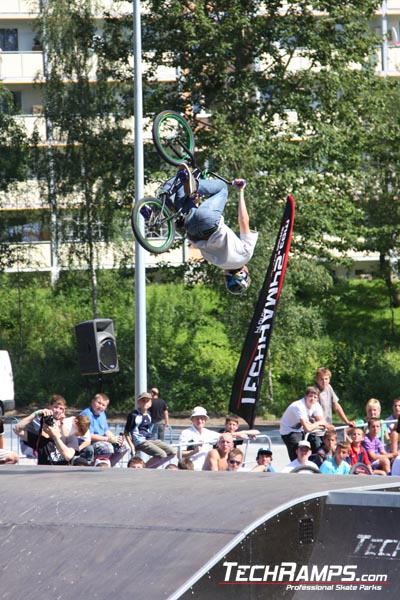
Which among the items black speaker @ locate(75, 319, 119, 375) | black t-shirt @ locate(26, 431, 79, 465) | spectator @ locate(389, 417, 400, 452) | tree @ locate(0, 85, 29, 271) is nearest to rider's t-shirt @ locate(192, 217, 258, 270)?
black t-shirt @ locate(26, 431, 79, 465)

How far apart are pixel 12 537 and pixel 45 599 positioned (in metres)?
1.01

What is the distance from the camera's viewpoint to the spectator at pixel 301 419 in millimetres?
12398

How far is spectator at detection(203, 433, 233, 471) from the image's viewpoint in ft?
36.4

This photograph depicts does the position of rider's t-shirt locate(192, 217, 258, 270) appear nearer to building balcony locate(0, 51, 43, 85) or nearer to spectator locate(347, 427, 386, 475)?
spectator locate(347, 427, 386, 475)

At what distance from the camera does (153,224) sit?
32.1 ft

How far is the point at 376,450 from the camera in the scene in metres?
12.0

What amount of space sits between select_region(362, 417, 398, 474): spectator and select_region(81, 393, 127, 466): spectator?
121 inches

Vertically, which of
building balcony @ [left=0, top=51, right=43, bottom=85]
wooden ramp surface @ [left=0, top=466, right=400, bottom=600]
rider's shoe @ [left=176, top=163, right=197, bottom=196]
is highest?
building balcony @ [left=0, top=51, right=43, bottom=85]

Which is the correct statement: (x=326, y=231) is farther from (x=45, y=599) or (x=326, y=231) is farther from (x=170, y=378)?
(x=45, y=599)

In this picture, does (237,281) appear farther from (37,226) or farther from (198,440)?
(37,226)

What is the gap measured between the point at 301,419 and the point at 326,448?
817 millimetres

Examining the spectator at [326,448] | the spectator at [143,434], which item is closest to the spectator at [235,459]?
the spectator at [326,448]

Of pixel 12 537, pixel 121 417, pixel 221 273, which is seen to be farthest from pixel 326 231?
pixel 12 537

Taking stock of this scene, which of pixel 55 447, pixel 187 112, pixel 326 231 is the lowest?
pixel 55 447
